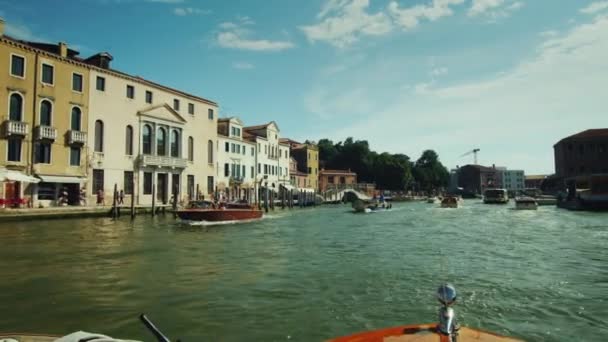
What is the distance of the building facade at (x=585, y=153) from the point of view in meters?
60.6

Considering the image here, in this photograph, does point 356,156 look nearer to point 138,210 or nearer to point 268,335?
point 138,210

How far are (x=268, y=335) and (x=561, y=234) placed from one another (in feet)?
51.9

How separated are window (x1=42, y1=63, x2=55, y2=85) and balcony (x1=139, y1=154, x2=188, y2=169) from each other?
843 centimetres

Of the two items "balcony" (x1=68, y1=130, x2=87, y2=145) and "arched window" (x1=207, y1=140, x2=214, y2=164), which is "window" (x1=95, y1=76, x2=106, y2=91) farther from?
"arched window" (x1=207, y1=140, x2=214, y2=164)

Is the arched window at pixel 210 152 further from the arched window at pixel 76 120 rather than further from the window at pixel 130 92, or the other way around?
the arched window at pixel 76 120

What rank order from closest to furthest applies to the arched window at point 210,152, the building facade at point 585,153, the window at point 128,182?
the window at point 128,182, the arched window at point 210,152, the building facade at point 585,153

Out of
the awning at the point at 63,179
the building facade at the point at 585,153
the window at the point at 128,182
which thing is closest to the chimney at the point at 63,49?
the awning at the point at 63,179

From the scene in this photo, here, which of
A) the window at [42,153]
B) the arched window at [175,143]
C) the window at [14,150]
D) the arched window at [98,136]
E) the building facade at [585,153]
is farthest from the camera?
the building facade at [585,153]

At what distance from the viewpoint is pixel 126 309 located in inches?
242

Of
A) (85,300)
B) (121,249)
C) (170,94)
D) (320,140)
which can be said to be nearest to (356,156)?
(320,140)

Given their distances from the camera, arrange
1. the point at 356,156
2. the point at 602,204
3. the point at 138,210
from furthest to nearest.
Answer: the point at 356,156 → the point at 602,204 → the point at 138,210

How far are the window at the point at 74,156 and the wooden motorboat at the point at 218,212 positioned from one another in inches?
388

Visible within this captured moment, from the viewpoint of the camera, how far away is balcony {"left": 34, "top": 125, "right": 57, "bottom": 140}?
82.0 ft

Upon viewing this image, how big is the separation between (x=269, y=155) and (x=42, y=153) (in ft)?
89.6
